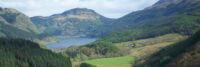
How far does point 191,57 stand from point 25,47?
131 m

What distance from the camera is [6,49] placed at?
180m

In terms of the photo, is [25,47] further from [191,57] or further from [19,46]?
[191,57]

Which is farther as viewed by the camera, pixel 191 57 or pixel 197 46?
pixel 197 46

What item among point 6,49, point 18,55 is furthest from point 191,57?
point 6,49

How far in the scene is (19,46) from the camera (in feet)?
638

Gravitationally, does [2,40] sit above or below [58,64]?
above

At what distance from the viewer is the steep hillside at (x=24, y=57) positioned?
165 m

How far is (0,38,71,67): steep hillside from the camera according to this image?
165 m

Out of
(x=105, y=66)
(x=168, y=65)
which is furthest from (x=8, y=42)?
(x=168, y=65)

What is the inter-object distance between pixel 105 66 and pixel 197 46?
289 ft

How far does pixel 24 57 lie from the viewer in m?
173

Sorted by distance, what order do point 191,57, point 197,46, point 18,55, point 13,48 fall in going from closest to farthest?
1. point 191,57
2. point 197,46
3. point 18,55
4. point 13,48

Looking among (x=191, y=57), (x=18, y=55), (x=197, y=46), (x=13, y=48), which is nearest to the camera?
(x=191, y=57)

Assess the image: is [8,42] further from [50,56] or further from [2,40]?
[50,56]
